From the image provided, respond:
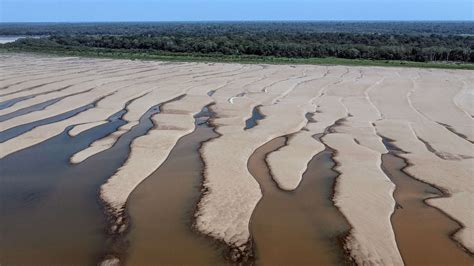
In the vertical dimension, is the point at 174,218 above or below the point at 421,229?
above

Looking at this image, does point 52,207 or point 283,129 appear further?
point 283,129

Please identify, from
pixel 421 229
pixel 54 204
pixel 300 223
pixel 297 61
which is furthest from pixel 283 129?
pixel 297 61

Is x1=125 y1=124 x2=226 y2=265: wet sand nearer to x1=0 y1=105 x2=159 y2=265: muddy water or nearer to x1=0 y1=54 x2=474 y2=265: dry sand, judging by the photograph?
x1=0 y1=54 x2=474 y2=265: dry sand

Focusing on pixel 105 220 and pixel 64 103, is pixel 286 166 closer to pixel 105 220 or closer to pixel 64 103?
pixel 105 220

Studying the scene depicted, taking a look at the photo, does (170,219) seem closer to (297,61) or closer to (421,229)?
(421,229)

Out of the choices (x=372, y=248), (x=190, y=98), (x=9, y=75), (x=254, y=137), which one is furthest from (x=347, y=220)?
(x=9, y=75)

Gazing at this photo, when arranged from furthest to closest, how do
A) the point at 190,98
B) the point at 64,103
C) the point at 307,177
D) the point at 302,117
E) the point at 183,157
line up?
the point at 190,98, the point at 64,103, the point at 302,117, the point at 183,157, the point at 307,177

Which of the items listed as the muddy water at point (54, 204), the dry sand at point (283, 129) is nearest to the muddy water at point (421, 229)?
the dry sand at point (283, 129)
